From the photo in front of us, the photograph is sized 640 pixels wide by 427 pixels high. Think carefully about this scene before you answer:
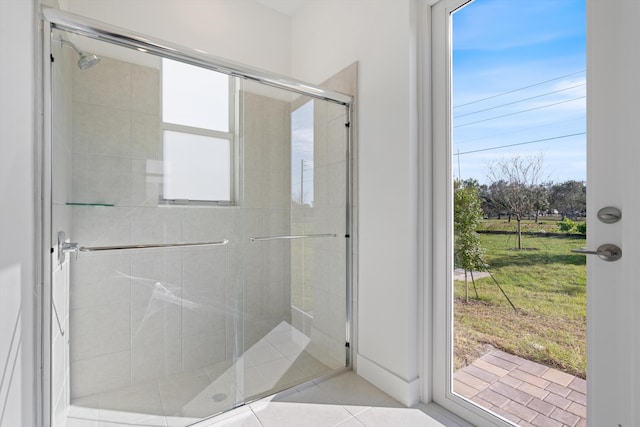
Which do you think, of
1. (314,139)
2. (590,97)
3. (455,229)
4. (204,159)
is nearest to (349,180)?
(314,139)

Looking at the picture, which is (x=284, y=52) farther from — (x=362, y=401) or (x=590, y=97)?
(x=362, y=401)

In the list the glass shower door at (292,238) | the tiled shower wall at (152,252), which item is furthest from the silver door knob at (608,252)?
the tiled shower wall at (152,252)

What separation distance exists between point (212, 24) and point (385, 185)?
1.75 m

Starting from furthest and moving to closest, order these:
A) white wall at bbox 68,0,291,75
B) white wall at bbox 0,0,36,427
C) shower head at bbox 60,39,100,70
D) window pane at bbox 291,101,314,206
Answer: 1. white wall at bbox 68,0,291,75
2. window pane at bbox 291,101,314,206
3. shower head at bbox 60,39,100,70
4. white wall at bbox 0,0,36,427

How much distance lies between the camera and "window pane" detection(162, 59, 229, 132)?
1.55 metres

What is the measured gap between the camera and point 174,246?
61.9 inches

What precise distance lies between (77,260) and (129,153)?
0.51 meters

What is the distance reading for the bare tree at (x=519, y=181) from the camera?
4.43ft

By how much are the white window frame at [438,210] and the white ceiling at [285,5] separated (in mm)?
1254

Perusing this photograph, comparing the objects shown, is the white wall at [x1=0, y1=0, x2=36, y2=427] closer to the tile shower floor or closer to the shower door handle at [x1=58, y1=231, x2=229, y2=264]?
the shower door handle at [x1=58, y1=231, x2=229, y2=264]

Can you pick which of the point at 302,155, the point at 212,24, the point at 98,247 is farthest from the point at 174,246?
the point at 212,24

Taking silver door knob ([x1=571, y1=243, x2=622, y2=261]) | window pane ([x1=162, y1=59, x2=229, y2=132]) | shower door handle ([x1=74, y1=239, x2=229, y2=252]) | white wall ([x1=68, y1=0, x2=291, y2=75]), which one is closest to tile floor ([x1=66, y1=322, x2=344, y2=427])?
shower door handle ([x1=74, y1=239, x2=229, y2=252])

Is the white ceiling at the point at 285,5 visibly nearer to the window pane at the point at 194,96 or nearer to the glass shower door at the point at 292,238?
the glass shower door at the point at 292,238

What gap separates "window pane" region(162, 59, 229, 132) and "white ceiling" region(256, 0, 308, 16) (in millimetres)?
1300
